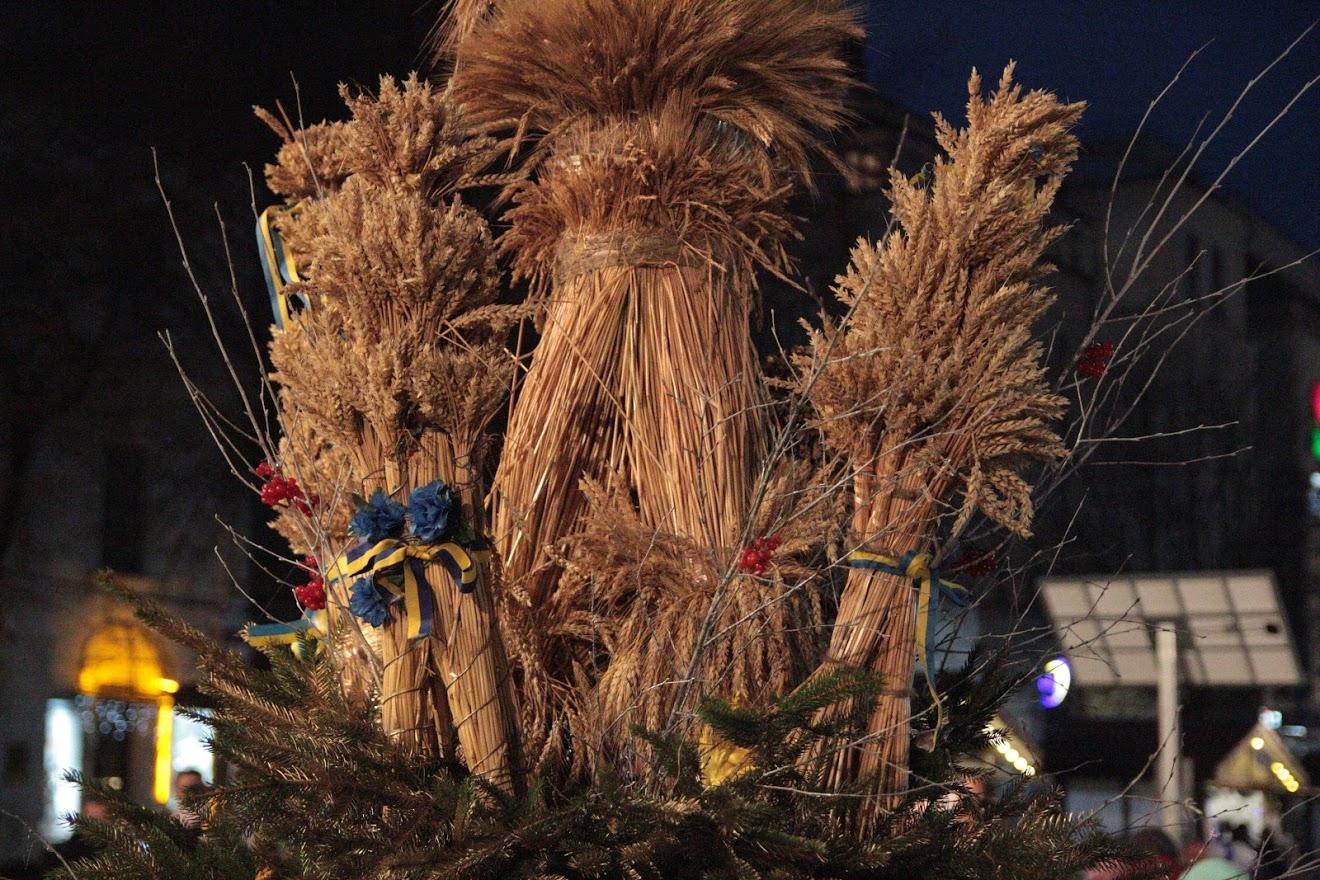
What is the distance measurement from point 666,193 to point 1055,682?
2836mm

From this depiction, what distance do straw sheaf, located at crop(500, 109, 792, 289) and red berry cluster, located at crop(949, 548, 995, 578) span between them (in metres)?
0.53

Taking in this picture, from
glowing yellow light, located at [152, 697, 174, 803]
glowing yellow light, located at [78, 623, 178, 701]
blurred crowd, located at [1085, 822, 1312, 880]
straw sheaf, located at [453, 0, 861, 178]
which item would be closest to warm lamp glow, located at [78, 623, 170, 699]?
glowing yellow light, located at [78, 623, 178, 701]

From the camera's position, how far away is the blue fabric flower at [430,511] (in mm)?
2031

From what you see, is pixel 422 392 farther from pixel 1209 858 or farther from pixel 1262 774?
pixel 1262 774

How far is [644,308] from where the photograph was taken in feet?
8.09

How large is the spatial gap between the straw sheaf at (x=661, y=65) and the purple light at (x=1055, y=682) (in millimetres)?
888

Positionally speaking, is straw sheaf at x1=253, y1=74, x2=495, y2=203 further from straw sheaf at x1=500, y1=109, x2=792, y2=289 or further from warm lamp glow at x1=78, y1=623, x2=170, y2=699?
warm lamp glow at x1=78, y1=623, x2=170, y2=699

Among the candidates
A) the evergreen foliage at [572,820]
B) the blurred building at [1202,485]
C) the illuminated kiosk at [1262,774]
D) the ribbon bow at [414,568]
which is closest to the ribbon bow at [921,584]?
the evergreen foliage at [572,820]

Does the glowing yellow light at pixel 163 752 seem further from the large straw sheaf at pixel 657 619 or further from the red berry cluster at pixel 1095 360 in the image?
the red berry cluster at pixel 1095 360

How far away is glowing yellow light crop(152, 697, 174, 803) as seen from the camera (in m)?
11.3

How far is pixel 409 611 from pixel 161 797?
10103 mm

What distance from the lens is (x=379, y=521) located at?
206 centimetres

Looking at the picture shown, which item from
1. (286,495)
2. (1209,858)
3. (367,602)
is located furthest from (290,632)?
(1209,858)

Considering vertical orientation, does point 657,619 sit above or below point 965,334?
below
